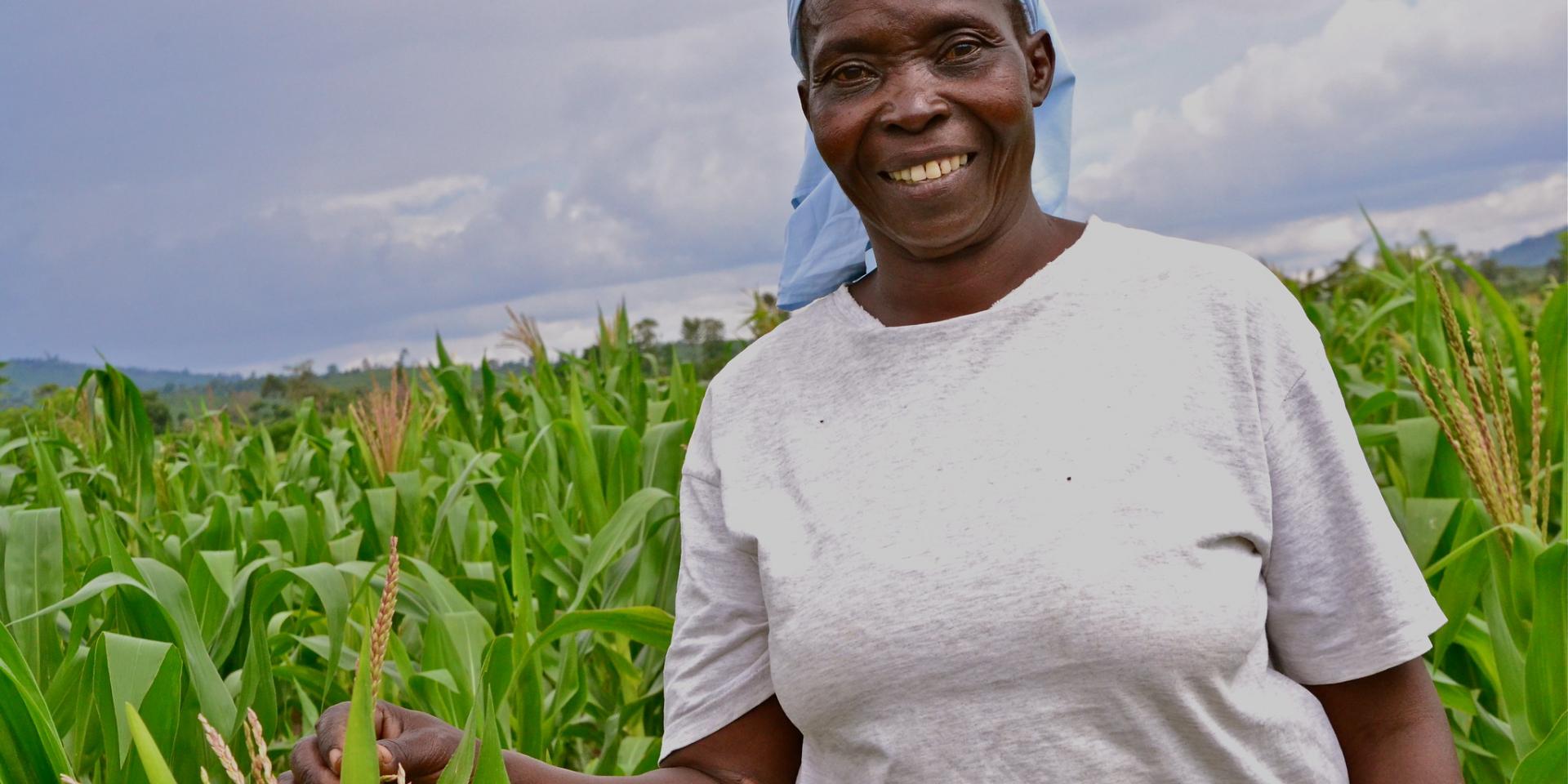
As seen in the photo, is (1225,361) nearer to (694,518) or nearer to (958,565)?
(958,565)

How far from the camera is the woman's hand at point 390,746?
4.07 feet

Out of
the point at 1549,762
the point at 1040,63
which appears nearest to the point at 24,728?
the point at 1040,63

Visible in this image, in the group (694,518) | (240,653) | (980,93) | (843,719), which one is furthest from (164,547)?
(980,93)

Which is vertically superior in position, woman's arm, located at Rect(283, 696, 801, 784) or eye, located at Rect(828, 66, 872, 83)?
eye, located at Rect(828, 66, 872, 83)

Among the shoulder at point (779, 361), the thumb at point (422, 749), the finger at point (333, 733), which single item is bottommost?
the thumb at point (422, 749)

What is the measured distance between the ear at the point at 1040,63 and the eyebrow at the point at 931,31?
4.3 inches

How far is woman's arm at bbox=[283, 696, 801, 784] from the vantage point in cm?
125

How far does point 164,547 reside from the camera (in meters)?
2.90

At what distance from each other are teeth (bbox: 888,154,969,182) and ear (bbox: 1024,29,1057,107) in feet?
0.51

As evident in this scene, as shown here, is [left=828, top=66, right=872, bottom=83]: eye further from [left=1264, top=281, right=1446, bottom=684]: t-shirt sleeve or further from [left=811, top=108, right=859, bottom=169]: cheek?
[left=1264, top=281, right=1446, bottom=684]: t-shirt sleeve

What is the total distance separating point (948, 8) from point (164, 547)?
7.11ft

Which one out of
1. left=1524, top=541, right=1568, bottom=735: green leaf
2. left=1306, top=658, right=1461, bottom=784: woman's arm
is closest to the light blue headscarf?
left=1306, top=658, right=1461, bottom=784: woman's arm

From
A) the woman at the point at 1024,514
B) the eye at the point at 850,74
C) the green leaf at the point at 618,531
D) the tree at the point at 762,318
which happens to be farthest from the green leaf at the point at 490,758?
the tree at the point at 762,318

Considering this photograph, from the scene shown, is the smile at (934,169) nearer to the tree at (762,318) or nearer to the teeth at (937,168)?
the teeth at (937,168)
